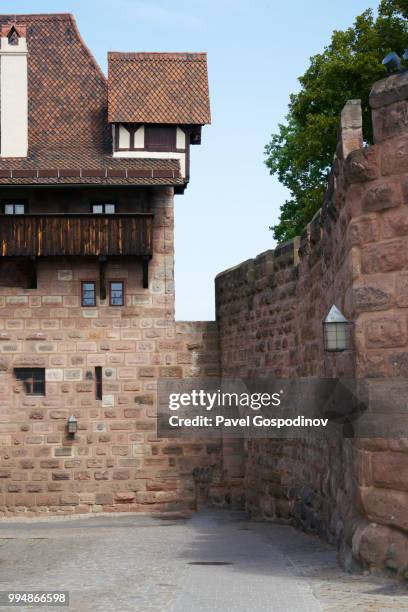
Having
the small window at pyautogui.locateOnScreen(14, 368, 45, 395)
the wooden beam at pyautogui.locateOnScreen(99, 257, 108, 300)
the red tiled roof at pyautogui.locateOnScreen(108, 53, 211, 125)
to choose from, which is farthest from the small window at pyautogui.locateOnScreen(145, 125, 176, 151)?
the small window at pyautogui.locateOnScreen(14, 368, 45, 395)

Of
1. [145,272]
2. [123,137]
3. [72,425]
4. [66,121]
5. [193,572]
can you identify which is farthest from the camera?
[66,121]

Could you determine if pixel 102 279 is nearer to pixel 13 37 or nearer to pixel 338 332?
pixel 13 37

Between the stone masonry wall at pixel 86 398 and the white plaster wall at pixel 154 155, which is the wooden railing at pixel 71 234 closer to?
the stone masonry wall at pixel 86 398

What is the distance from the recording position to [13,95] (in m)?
19.5

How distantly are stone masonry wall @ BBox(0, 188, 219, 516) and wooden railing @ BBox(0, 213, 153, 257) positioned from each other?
0.59m

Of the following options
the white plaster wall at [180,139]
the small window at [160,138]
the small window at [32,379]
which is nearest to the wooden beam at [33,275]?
the small window at [32,379]

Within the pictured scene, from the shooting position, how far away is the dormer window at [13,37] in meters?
19.7

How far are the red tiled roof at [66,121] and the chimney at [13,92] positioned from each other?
34cm

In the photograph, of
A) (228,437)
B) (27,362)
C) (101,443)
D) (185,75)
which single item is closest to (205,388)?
(228,437)

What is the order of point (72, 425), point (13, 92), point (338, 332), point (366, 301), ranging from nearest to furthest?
1. point (366, 301)
2. point (338, 332)
3. point (72, 425)
4. point (13, 92)

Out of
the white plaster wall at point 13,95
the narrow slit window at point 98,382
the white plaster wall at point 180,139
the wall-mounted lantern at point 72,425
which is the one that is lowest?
the wall-mounted lantern at point 72,425

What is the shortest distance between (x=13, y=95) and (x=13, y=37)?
4.36 ft

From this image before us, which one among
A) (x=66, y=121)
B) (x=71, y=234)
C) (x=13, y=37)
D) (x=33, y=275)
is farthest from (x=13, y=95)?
(x=33, y=275)

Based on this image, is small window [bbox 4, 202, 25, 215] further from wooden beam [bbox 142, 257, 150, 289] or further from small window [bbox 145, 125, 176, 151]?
small window [bbox 145, 125, 176, 151]
